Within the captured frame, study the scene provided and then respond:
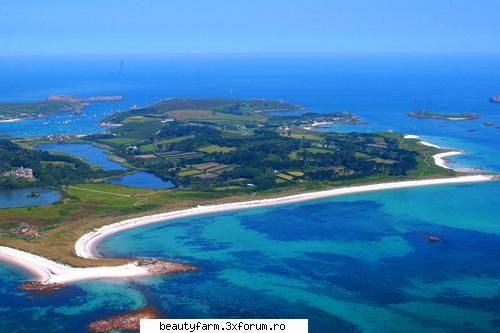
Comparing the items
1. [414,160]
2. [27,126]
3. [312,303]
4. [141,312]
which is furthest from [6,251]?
[27,126]

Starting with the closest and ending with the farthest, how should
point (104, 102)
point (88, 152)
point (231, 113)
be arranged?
point (88, 152) < point (231, 113) < point (104, 102)

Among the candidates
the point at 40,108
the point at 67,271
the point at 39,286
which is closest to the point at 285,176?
the point at 67,271

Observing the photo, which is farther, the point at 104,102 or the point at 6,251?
the point at 104,102

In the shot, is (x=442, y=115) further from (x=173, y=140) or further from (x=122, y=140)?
(x=122, y=140)

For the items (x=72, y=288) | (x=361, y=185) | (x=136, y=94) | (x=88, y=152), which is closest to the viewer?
(x=72, y=288)

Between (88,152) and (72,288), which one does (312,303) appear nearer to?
(72,288)

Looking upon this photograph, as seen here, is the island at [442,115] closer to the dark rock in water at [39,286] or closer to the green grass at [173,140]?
the green grass at [173,140]

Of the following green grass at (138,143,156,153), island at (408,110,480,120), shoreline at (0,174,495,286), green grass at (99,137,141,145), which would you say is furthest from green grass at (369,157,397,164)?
island at (408,110,480,120)

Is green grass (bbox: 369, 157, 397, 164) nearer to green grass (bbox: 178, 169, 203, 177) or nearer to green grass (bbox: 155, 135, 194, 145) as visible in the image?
green grass (bbox: 178, 169, 203, 177)
